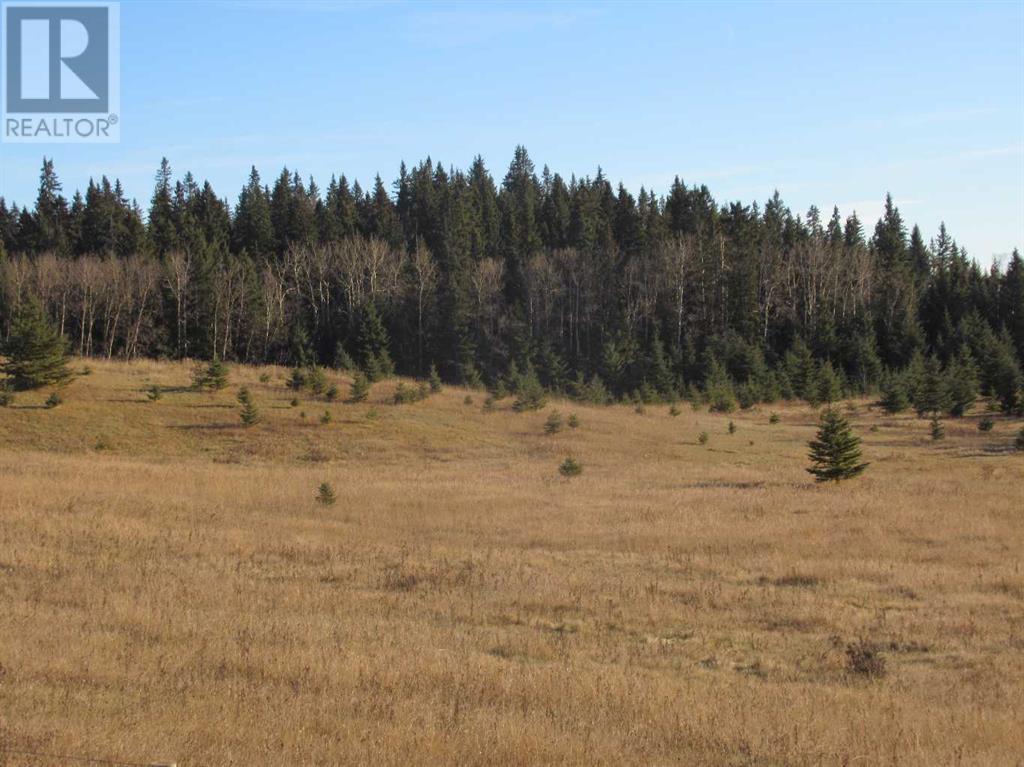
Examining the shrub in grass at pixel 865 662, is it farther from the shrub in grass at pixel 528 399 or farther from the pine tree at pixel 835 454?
the shrub in grass at pixel 528 399

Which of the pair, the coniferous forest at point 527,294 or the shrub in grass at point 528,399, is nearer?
the shrub in grass at point 528,399

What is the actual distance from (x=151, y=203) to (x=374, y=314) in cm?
4575

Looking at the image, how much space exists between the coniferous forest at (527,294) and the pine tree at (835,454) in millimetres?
30260

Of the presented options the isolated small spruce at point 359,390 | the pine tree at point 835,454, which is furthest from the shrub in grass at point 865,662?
the isolated small spruce at point 359,390

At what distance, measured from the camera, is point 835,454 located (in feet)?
99.5

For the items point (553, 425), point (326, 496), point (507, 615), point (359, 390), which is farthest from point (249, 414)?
point (507, 615)

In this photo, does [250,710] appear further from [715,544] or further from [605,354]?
[605,354]

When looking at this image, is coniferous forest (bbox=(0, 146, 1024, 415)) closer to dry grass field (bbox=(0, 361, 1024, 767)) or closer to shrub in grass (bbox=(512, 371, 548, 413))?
shrub in grass (bbox=(512, 371, 548, 413))

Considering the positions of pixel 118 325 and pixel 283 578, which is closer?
pixel 283 578

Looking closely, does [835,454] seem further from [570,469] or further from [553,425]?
[553,425]

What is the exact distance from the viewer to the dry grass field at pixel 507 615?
24.0ft

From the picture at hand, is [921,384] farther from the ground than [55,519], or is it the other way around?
[921,384]

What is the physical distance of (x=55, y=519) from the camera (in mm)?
19422

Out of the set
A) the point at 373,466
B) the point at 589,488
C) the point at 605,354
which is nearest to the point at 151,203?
the point at 605,354
